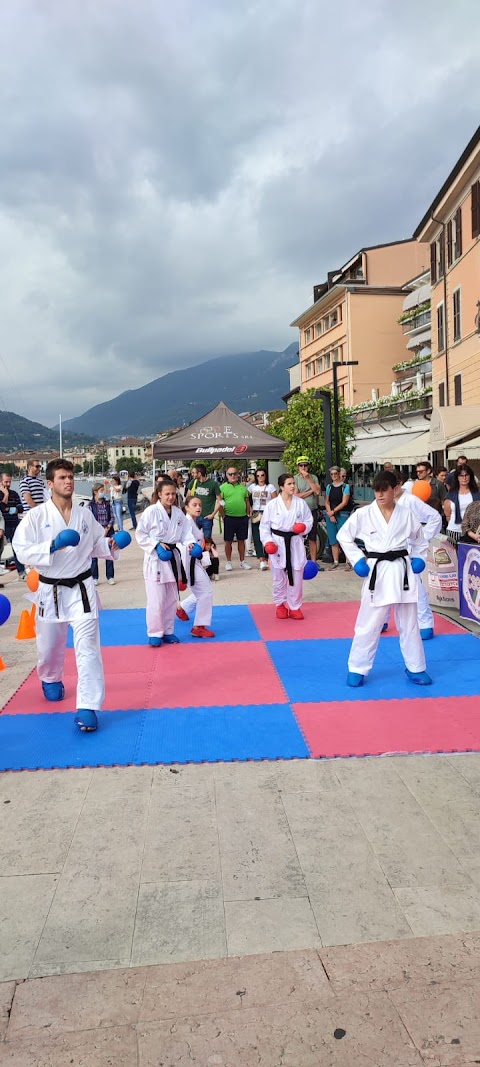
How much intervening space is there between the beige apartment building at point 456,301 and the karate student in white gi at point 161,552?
8.68 m

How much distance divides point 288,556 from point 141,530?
73.5 inches

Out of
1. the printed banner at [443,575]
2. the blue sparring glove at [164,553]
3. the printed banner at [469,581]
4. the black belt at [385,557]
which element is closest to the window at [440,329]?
the printed banner at [443,575]

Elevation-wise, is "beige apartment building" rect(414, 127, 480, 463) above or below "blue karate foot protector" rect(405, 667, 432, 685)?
above

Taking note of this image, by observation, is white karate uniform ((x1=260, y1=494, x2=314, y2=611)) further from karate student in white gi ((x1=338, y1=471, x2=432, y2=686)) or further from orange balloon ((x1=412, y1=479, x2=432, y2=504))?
karate student in white gi ((x1=338, y1=471, x2=432, y2=686))

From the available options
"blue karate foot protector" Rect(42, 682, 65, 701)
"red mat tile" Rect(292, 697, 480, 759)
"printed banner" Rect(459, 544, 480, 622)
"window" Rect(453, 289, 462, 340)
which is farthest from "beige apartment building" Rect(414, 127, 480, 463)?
"blue karate foot protector" Rect(42, 682, 65, 701)

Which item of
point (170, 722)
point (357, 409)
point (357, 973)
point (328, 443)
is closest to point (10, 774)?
point (170, 722)

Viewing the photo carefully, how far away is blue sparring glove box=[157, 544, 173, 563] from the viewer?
6453 mm

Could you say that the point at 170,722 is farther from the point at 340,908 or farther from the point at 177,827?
the point at 340,908

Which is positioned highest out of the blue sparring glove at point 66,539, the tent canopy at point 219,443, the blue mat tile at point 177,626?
the tent canopy at point 219,443

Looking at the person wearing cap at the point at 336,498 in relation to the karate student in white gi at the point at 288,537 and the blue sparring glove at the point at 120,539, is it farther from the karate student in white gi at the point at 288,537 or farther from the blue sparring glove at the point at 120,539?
the blue sparring glove at the point at 120,539

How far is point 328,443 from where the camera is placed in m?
12.3

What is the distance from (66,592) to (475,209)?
16.8 meters

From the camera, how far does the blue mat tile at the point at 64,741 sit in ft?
13.7

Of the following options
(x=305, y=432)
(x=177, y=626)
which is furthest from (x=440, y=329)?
(x=177, y=626)
